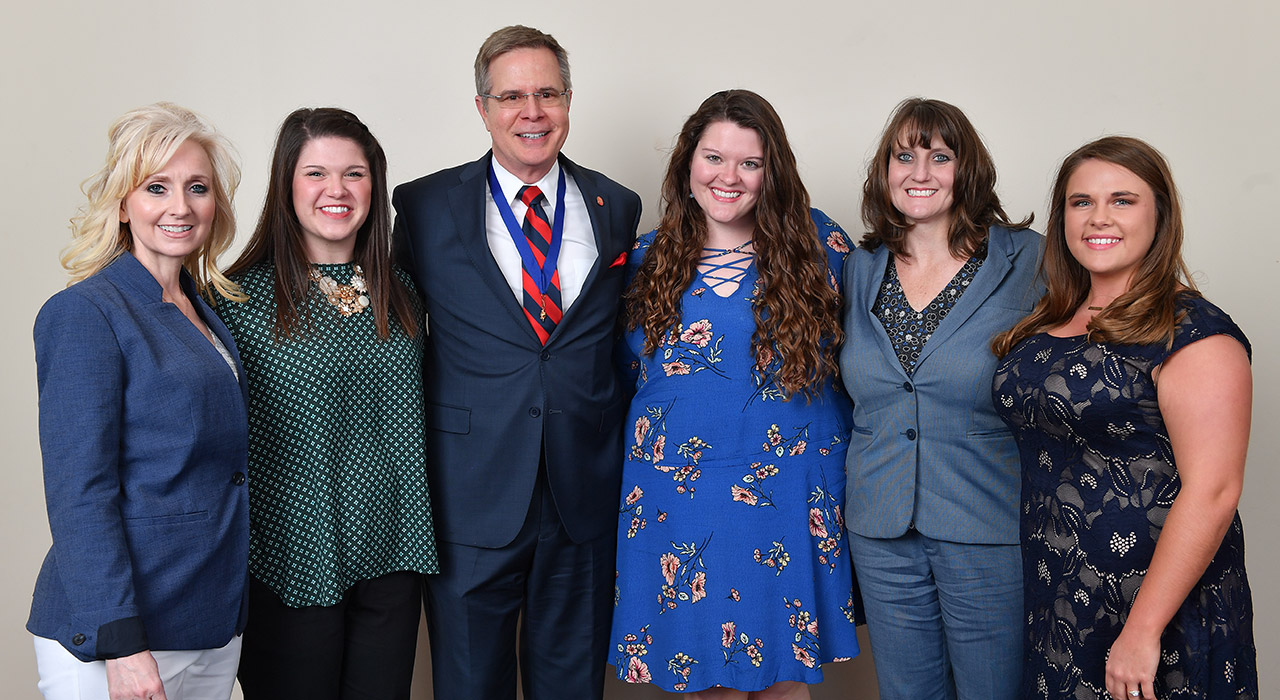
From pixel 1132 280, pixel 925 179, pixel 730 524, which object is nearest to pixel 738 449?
pixel 730 524

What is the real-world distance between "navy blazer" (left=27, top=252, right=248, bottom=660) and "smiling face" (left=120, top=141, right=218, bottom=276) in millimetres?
54

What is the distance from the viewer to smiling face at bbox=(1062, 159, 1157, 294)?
1991 millimetres

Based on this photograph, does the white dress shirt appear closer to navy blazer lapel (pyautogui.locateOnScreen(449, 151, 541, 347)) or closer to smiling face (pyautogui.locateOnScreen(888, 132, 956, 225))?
navy blazer lapel (pyautogui.locateOnScreen(449, 151, 541, 347))

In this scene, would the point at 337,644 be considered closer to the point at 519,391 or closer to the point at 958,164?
the point at 519,391

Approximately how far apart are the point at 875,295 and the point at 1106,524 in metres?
0.80

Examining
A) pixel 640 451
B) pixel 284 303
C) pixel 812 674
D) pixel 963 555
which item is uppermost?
pixel 284 303

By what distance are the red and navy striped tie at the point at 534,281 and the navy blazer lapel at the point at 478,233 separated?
0.03 m

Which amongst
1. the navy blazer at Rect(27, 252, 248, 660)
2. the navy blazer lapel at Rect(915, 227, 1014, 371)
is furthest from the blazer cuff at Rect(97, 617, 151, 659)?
the navy blazer lapel at Rect(915, 227, 1014, 371)

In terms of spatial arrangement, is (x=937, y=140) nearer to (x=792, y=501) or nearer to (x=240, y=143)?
(x=792, y=501)

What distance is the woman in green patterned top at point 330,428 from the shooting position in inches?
85.2

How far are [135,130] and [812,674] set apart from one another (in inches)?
76.2

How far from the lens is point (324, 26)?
3475 millimetres

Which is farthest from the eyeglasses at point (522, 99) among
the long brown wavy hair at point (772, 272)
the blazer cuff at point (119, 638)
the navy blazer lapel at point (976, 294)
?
the blazer cuff at point (119, 638)

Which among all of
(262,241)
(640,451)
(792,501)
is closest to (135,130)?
(262,241)
